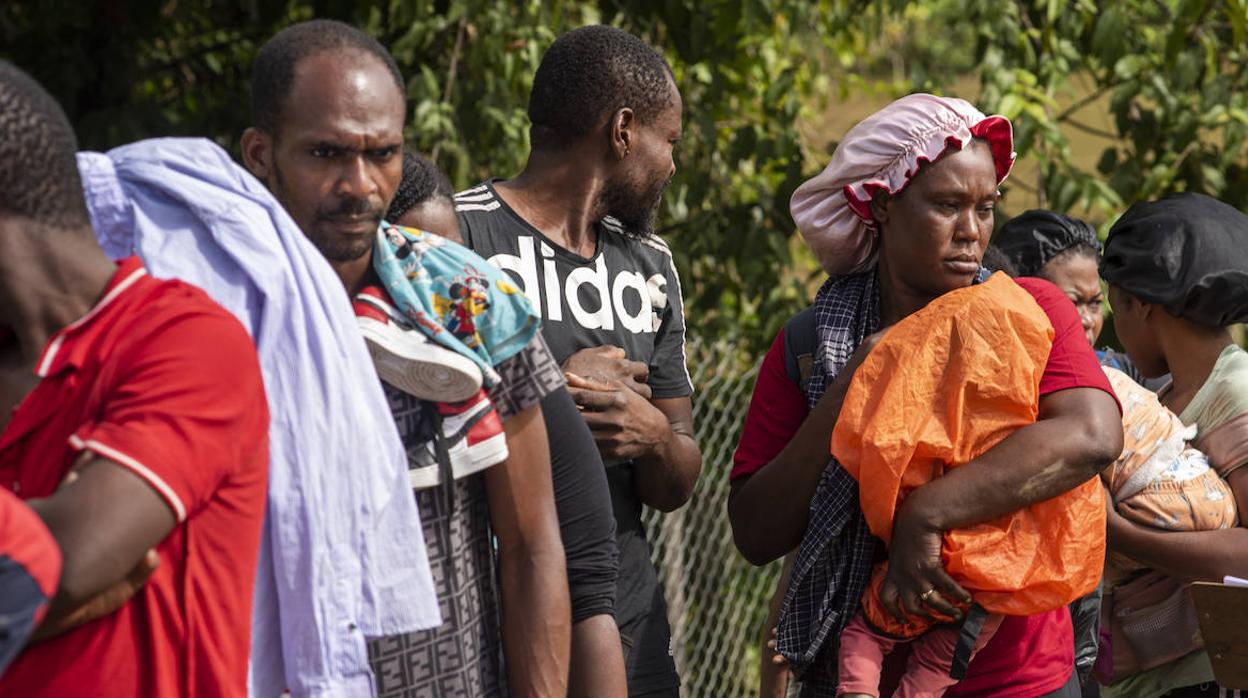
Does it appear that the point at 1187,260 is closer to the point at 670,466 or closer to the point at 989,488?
the point at 989,488

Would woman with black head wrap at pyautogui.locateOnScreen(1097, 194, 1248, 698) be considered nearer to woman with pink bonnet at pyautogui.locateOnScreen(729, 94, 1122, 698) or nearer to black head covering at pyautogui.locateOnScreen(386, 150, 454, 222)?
woman with pink bonnet at pyautogui.locateOnScreen(729, 94, 1122, 698)

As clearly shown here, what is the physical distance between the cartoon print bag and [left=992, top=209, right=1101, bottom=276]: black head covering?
217cm

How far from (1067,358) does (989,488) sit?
322mm

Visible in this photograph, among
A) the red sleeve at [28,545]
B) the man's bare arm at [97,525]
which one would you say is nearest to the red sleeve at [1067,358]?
A: the man's bare arm at [97,525]

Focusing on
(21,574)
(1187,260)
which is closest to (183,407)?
(21,574)

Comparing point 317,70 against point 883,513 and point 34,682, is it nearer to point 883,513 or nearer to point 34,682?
point 34,682

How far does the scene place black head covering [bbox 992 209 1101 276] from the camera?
4.12m

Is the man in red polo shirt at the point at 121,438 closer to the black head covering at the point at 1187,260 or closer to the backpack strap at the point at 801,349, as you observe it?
the backpack strap at the point at 801,349

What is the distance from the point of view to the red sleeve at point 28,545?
5.22ft

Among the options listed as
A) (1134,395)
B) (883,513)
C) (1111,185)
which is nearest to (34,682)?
(883,513)

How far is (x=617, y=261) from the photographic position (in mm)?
3303

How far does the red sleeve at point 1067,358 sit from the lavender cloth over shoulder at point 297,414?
132 cm

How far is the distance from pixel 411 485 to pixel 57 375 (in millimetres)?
575

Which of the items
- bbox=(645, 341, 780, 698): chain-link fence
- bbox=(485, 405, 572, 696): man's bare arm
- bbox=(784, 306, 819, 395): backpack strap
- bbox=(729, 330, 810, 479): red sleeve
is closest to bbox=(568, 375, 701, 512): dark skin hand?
bbox=(729, 330, 810, 479): red sleeve
